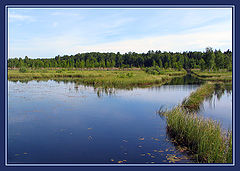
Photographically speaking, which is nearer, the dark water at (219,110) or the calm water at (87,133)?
the calm water at (87,133)

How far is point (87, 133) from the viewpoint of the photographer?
12.3 m

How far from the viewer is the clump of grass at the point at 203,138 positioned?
26.3 feet

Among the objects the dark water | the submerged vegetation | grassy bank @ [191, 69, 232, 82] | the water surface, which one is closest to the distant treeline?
grassy bank @ [191, 69, 232, 82]

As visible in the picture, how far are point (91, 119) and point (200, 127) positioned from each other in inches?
310

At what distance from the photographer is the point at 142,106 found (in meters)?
19.5

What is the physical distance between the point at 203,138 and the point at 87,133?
6.47m

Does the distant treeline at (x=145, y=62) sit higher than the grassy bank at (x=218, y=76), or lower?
higher

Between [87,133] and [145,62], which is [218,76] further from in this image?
[145,62]

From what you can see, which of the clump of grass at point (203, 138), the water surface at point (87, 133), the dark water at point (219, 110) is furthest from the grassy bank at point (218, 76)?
the clump of grass at point (203, 138)

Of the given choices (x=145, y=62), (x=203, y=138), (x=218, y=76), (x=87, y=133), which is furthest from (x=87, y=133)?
(x=145, y=62)

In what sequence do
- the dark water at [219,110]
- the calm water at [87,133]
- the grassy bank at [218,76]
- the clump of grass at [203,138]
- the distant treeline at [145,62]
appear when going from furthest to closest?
the distant treeline at [145,62]
the grassy bank at [218,76]
the dark water at [219,110]
the calm water at [87,133]
the clump of grass at [203,138]

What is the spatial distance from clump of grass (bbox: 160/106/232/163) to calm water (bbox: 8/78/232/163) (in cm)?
68

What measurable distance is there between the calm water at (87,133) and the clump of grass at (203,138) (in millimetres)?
680

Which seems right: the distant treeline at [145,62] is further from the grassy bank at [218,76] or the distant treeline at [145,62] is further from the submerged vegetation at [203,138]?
the submerged vegetation at [203,138]
